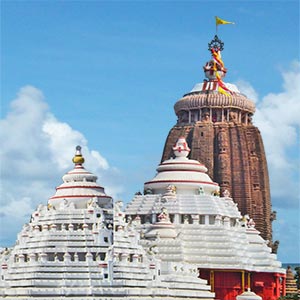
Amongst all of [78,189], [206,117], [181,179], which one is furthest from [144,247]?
[206,117]

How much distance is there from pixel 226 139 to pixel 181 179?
75.1ft

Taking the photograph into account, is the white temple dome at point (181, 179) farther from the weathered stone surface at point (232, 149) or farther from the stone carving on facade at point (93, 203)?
the weathered stone surface at point (232, 149)

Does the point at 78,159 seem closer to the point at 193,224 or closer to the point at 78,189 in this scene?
the point at 78,189

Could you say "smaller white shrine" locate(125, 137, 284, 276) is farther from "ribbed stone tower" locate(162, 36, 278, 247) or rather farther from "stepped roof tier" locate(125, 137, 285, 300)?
"ribbed stone tower" locate(162, 36, 278, 247)

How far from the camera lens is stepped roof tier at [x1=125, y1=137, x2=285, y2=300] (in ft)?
229

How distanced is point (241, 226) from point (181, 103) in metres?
27.2

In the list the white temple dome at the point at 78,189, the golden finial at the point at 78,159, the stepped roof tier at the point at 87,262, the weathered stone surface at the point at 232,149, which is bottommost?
the stepped roof tier at the point at 87,262

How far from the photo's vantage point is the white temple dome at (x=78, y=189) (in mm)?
65562

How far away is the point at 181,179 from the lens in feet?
247

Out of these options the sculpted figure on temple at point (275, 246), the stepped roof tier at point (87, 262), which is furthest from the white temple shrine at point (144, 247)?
the sculpted figure on temple at point (275, 246)

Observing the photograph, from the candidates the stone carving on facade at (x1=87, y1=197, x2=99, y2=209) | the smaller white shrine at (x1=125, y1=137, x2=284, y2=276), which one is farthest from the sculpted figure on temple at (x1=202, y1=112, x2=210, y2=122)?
the stone carving on facade at (x1=87, y1=197, x2=99, y2=209)

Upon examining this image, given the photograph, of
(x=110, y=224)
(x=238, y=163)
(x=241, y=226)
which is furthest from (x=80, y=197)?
(x=238, y=163)

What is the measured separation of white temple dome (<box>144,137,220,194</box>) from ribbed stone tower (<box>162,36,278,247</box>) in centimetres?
1852

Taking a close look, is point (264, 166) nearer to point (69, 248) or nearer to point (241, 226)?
point (241, 226)
